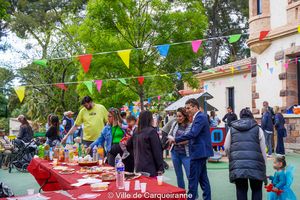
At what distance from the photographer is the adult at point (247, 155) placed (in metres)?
5.21

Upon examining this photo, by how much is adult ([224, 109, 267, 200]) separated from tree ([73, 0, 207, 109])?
8.88 meters

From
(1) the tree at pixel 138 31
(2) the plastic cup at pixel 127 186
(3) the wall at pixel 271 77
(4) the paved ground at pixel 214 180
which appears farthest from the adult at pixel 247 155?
(3) the wall at pixel 271 77

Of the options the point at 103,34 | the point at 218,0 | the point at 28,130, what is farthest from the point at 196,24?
the point at 218,0

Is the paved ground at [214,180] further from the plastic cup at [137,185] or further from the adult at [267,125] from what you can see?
the plastic cup at [137,185]

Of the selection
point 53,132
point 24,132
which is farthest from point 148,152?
point 24,132

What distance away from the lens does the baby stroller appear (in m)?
11.0

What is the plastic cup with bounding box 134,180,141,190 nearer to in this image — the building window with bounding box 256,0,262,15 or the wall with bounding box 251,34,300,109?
the wall with bounding box 251,34,300,109

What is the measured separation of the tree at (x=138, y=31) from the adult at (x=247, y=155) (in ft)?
29.1

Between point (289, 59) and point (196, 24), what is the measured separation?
143 inches

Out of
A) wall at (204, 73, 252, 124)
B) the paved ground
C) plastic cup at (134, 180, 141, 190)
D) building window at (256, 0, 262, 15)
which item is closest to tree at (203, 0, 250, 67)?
wall at (204, 73, 252, 124)

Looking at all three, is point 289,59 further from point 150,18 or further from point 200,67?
point 200,67

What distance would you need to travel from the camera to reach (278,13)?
1512 cm

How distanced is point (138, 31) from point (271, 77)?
539 centimetres

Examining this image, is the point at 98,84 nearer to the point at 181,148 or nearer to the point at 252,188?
the point at 181,148
